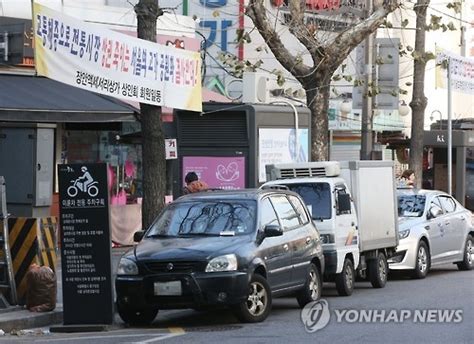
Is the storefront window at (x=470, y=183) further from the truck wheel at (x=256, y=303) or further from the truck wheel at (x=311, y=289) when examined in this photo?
the truck wheel at (x=256, y=303)

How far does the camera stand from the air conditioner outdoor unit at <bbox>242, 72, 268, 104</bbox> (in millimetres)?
21453

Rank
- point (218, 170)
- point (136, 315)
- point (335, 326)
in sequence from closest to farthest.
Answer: point (335, 326), point (136, 315), point (218, 170)

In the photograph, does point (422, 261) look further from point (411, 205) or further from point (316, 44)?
point (316, 44)

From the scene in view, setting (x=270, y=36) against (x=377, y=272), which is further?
(x=270, y=36)

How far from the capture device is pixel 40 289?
1380cm

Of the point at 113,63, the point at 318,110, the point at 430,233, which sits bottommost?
the point at 430,233

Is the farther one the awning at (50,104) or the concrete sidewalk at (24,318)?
the awning at (50,104)

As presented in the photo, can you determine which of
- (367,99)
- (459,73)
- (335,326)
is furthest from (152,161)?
(459,73)

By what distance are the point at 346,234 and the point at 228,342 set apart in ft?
17.7

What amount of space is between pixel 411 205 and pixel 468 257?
1945 mm

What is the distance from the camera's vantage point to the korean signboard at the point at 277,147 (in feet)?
67.7

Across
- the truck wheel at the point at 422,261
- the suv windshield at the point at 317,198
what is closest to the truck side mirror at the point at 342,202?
the suv windshield at the point at 317,198

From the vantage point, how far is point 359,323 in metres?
12.7

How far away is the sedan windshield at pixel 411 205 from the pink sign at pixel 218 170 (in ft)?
10.1
